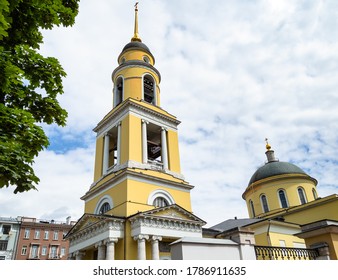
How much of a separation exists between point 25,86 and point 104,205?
14838 mm

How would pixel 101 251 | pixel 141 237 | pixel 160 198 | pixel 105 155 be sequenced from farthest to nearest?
pixel 105 155, pixel 160 198, pixel 101 251, pixel 141 237

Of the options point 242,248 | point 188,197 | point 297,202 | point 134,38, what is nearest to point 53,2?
point 242,248

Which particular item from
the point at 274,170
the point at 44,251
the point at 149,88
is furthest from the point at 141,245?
the point at 44,251

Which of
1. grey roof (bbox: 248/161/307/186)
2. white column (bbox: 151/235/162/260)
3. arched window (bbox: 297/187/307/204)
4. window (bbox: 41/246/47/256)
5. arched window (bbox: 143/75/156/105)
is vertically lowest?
white column (bbox: 151/235/162/260)

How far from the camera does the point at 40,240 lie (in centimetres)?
5053

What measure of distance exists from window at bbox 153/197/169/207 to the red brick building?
3758 centimetres

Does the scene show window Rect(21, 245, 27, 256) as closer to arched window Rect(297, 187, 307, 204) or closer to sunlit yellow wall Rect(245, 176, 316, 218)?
sunlit yellow wall Rect(245, 176, 316, 218)

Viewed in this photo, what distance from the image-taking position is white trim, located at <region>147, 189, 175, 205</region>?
62.5 ft

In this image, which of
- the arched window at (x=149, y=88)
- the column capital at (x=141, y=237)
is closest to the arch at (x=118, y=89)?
the arched window at (x=149, y=88)

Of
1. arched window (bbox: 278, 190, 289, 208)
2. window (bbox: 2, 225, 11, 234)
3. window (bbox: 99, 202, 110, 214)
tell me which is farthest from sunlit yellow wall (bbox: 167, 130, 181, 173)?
window (bbox: 2, 225, 11, 234)

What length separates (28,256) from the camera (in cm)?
4878

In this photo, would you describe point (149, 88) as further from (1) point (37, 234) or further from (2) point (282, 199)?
(1) point (37, 234)

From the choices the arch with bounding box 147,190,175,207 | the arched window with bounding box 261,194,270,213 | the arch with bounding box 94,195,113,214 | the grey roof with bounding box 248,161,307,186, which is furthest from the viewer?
the grey roof with bounding box 248,161,307,186

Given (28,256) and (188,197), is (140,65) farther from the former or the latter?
(28,256)
